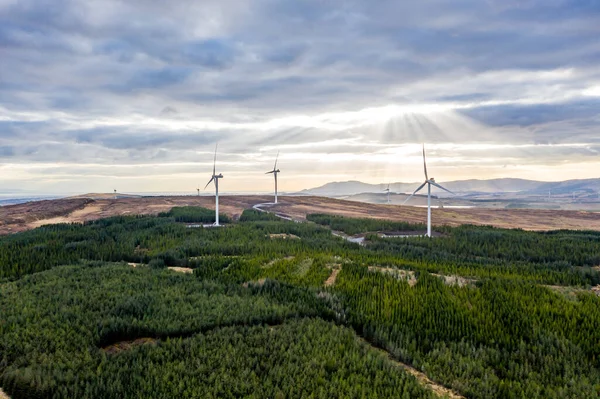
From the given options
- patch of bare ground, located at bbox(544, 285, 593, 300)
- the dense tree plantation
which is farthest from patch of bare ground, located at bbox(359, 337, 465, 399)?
patch of bare ground, located at bbox(544, 285, 593, 300)

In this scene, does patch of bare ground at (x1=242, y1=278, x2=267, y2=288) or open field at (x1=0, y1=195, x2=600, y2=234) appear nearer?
patch of bare ground at (x1=242, y1=278, x2=267, y2=288)

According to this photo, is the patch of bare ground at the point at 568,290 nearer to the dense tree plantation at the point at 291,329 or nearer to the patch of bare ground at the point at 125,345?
the dense tree plantation at the point at 291,329

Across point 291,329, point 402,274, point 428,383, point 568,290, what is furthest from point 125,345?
point 568,290

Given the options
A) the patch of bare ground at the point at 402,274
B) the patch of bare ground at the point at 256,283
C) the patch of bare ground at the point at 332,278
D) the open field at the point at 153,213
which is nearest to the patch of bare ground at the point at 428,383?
the patch of bare ground at the point at 402,274

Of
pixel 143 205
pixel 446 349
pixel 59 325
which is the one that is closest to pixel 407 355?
pixel 446 349

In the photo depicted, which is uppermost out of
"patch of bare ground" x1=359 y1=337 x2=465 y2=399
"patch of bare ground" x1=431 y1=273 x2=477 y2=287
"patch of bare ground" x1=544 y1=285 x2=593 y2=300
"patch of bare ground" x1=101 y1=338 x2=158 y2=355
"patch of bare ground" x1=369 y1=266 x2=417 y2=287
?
"patch of bare ground" x1=369 y1=266 x2=417 y2=287

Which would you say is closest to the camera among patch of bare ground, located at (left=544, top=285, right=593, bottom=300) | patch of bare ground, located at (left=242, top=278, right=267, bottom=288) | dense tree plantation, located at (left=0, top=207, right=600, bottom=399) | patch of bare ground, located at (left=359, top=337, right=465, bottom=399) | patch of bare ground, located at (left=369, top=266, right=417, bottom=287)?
dense tree plantation, located at (left=0, top=207, right=600, bottom=399)

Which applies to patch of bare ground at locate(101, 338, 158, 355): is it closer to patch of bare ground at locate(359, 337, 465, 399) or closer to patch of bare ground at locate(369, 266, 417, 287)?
patch of bare ground at locate(359, 337, 465, 399)

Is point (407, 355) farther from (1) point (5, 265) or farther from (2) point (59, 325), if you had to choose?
(1) point (5, 265)
